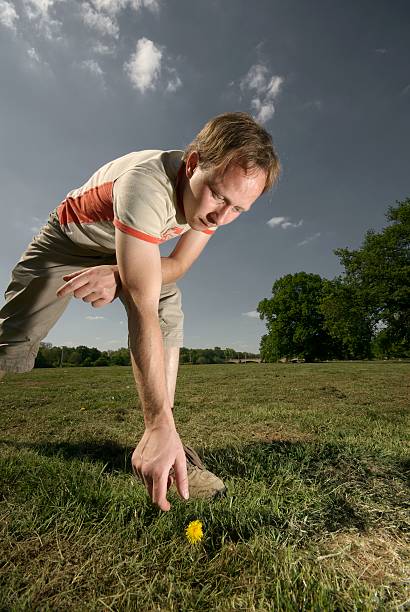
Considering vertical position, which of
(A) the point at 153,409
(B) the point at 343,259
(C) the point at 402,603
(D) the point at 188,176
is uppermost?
(B) the point at 343,259

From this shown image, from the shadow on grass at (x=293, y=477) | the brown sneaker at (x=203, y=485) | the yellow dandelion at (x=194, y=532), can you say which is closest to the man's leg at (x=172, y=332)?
the brown sneaker at (x=203, y=485)

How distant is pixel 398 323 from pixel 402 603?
30.6 m

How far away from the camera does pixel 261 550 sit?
1697mm

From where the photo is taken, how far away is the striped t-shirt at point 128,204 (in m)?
1.98

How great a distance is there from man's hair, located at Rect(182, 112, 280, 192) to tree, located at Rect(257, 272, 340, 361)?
39.4 metres

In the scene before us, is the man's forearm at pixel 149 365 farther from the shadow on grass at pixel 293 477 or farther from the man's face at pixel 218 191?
the man's face at pixel 218 191

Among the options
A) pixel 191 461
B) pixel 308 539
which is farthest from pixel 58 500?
pixel 308 539

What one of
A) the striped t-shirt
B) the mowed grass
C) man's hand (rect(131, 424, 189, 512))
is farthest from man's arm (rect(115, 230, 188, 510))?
the mowed grass

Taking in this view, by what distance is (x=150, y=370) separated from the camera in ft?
5.61

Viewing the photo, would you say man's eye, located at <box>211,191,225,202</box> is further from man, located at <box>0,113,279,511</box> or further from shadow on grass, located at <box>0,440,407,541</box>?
shadow on grass, located at <box>0,440,407,541</box>

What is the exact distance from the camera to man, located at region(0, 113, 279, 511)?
1.69 metres

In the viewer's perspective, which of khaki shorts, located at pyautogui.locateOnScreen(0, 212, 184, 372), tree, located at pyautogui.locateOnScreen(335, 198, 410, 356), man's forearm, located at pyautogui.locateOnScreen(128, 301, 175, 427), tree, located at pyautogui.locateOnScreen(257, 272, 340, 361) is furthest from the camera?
tree, located at pyautogui.locateOnScreen(257, 272, 340, 361)

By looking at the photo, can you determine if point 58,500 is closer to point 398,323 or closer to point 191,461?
point 191,461

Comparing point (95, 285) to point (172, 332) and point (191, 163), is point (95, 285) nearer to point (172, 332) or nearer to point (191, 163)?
point (191, 163)
